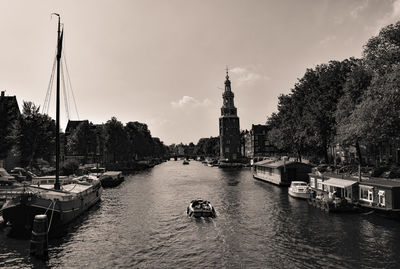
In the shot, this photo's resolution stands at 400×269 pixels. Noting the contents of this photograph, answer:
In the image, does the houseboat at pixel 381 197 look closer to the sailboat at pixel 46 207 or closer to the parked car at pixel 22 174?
the sailboat at pixel 46 207

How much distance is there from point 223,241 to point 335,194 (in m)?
22.1

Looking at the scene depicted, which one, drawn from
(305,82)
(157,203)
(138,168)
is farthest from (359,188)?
(138,168)

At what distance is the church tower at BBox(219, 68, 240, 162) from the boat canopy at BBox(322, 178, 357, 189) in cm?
13437

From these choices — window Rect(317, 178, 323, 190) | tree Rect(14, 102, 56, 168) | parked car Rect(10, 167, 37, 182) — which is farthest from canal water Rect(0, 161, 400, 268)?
tree Rect(14, 102, 56, 168)

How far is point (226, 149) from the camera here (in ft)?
602

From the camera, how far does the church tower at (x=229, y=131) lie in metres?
183

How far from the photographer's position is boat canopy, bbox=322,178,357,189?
41.2 meters

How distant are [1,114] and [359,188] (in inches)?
2194

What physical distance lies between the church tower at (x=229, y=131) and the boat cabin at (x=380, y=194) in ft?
461

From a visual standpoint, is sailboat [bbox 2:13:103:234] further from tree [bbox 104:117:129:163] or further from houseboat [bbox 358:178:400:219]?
tree [bbox 104:117:129:163]

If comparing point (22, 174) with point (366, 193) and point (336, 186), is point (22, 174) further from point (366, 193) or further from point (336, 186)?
point (366, 193)

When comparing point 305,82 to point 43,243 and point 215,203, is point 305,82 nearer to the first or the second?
point 215,203

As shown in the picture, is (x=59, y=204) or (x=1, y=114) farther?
(x=1, y=114)

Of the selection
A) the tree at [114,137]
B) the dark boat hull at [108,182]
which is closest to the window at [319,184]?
the dark boat hull at [108,182]
